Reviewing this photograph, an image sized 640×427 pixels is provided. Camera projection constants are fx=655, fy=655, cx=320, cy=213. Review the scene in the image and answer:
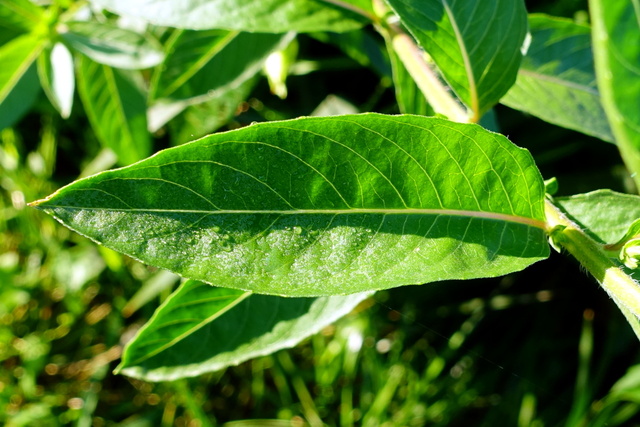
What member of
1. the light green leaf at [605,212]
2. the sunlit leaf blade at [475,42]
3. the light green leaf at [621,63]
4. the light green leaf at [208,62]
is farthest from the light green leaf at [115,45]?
the light green leaf at [621,63]

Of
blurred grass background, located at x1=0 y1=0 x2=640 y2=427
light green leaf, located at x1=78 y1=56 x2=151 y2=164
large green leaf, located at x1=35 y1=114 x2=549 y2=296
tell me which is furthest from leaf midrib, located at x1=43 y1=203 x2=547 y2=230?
blurred grass background, located at x1=0 y1=0 x2=640 y2=427

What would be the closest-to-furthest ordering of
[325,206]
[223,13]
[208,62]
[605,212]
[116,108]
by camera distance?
1. [325,206]
2. [605,212]
3. [223,13]
4. [208,62]
5. [116,108]

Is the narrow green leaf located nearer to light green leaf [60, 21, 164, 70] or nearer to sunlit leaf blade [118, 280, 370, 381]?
light green leaf [60, 21, 164, 70]

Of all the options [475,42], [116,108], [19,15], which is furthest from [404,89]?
[19,15]

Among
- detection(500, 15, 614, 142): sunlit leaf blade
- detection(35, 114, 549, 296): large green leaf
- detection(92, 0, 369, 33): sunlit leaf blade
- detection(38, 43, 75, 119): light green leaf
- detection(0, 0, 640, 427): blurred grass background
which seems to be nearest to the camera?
detection(35, 114, 549, 296): large green leaf

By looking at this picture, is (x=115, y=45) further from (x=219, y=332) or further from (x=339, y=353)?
(x=339, y=353)

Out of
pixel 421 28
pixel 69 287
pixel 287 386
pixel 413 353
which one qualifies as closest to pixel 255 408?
pixel 287 386
